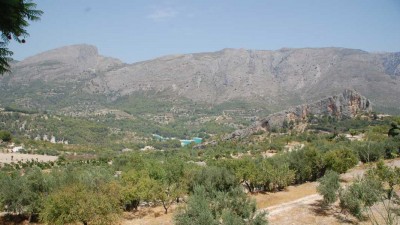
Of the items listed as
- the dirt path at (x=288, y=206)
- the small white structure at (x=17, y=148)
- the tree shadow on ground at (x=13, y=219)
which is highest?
the dirt path at (x=288, y=206)

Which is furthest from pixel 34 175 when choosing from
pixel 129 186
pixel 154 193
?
pixel 154 193

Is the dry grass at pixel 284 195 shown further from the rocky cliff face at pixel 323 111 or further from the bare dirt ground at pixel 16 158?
the bare dirt ground at pixel 16 158

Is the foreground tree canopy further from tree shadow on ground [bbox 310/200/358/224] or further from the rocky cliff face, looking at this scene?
the rocky cliff face

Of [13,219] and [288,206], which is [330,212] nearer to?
[288,206]

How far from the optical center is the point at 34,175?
4328cm

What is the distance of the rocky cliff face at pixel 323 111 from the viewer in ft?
459

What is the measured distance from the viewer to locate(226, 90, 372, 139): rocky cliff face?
459 feet

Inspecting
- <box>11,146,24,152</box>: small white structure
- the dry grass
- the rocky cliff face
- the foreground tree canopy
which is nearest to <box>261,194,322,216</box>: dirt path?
the dry grass

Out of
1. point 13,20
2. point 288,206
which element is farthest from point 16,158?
point 13,20

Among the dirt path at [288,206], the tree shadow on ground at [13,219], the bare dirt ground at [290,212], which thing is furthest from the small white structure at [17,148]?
the dirt path at [288,206]

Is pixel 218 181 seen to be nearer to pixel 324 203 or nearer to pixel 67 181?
pixel 324 203

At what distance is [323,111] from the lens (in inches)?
5650

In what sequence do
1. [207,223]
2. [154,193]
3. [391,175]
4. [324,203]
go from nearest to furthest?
[207,223], [391,175], [324,203], [154,193]

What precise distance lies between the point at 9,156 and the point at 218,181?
10545 centimetres
